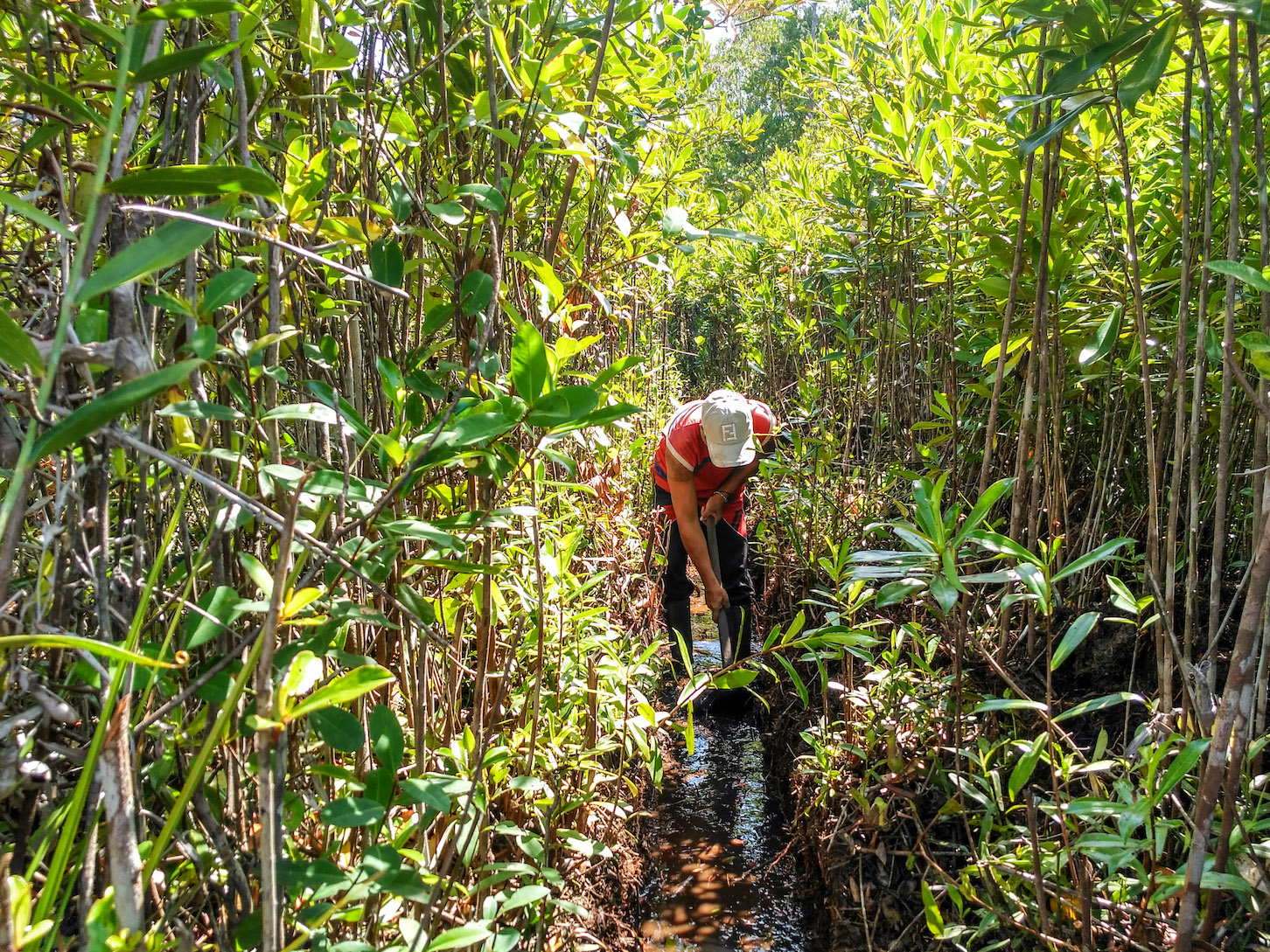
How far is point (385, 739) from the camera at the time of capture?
792 mm

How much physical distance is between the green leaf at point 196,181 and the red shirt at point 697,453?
2.55 m

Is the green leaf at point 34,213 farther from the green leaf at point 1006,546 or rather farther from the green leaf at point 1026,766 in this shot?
the green leaf at point 1026,766

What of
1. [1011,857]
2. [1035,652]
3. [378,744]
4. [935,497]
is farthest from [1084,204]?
[378,744]

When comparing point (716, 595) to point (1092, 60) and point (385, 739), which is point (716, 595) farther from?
point (385, 739)

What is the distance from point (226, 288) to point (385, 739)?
19.1 inches

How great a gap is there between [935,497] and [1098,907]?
2.37ft

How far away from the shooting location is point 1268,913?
1.08 metres

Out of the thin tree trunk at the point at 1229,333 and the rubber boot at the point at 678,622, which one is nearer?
the thin tree trunk at the point at 1229,333

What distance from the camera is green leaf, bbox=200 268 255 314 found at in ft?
2.45

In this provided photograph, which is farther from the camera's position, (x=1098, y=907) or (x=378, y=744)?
(x=1098, y=907)

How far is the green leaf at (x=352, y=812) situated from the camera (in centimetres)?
75

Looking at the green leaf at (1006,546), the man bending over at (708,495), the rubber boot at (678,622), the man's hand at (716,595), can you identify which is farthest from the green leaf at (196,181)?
the rubber boot at (678,622)

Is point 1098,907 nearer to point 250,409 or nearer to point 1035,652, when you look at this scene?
point 1035,652

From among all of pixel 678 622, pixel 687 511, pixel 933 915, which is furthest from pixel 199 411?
pixel 678 622
